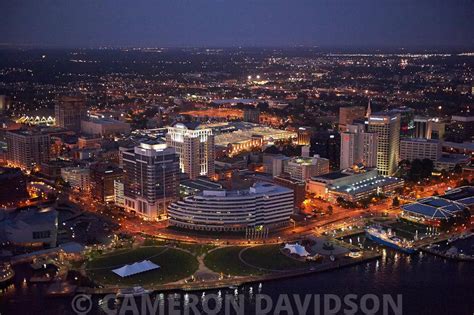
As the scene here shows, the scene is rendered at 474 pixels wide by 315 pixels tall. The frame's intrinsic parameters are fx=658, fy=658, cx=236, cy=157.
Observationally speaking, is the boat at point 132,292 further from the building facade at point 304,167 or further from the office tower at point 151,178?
the building facade at point 304,167

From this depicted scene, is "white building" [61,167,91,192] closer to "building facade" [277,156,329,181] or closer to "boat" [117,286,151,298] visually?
"building facade" [277,156,329,181]

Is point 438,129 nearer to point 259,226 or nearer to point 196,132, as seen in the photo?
point 196,132

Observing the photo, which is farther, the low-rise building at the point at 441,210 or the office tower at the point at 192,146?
the office tower at the point at 192,146

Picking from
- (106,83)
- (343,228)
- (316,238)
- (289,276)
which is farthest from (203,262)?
(106,83)

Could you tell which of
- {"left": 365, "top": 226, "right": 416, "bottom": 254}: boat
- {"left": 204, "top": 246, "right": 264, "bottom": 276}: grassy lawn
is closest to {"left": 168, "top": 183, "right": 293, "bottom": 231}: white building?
{"left": 204, "top": 246, "right": 264, "bottom": 276}: grassy lawn

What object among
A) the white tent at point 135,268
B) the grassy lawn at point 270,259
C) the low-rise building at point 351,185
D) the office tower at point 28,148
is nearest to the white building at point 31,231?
the white tent at point 135,268

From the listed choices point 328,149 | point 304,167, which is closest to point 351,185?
point 304,167
